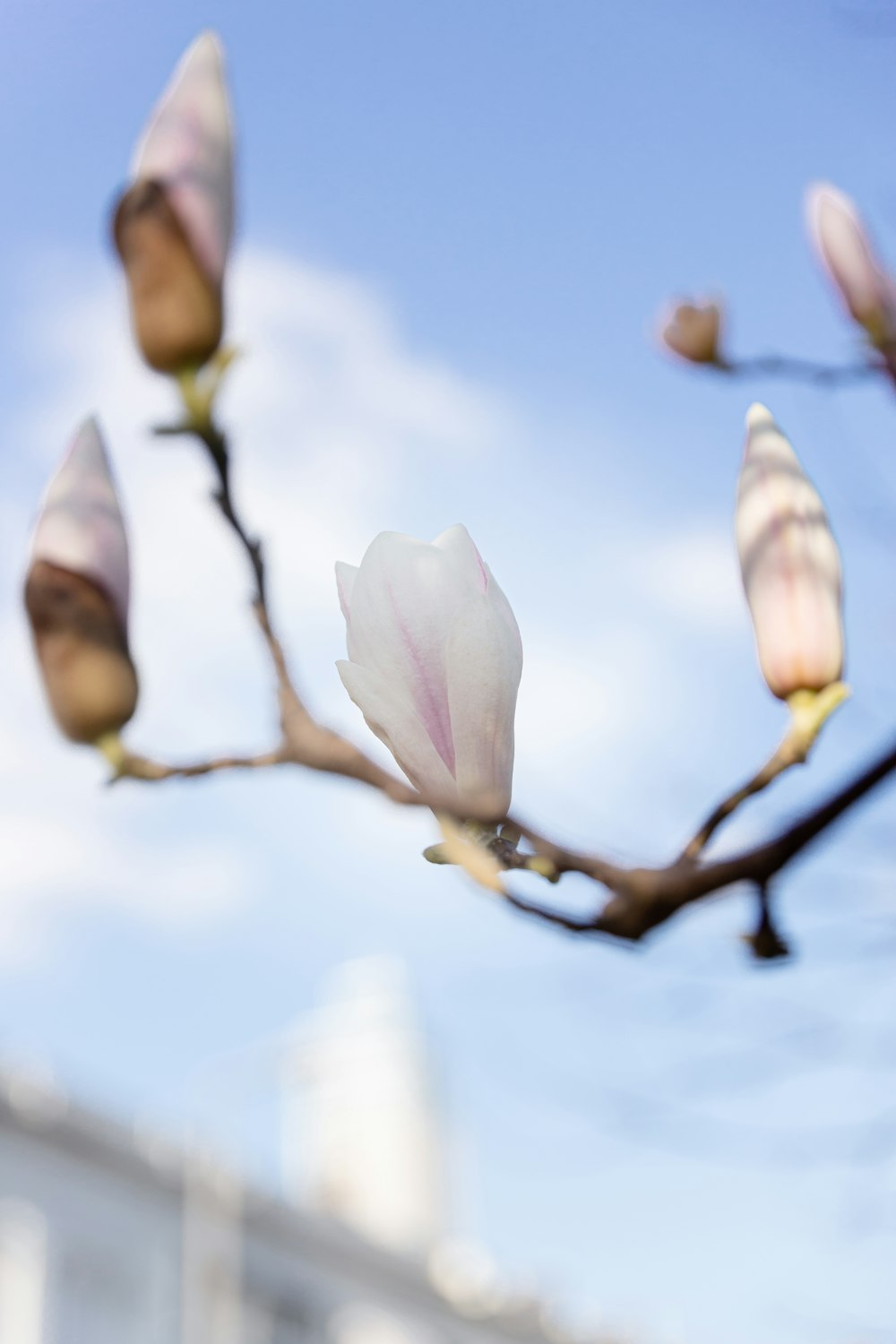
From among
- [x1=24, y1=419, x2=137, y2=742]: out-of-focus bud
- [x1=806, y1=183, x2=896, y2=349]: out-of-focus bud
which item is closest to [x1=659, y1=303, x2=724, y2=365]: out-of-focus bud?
[x1=806, y1=183, x2=896, y2=349]: out-of-focus bud

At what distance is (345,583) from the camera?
0.71 meters

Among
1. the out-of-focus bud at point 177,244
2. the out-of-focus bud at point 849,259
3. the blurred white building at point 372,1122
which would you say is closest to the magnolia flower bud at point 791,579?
the out-of-focus bud at point 177,244

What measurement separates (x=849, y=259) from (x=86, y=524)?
724 mm

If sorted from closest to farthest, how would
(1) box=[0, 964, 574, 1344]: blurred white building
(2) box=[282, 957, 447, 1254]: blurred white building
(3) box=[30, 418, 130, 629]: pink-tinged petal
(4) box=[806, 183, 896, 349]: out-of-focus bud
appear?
(3) box=[30, 418, 130, 629]: pink-tinged petal, (4) box=[806, 183, 896, 349]: out-of-focus bud, (1) box=[0, 964, 574, 1344]: blurred white building, (2) box=[282, 957, 447, 1254]: blurred white building

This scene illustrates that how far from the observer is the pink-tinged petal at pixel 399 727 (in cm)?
68

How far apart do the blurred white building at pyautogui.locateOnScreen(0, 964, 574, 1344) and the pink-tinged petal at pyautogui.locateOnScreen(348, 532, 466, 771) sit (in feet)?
41.2

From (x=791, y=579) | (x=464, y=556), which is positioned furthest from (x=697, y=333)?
(x=464, y=556)

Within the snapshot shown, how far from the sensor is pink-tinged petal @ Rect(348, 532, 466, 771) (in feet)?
2.24

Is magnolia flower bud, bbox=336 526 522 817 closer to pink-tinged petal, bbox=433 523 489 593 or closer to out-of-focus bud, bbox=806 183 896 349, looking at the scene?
pink-tinged petal, bbox=433 523 489 593

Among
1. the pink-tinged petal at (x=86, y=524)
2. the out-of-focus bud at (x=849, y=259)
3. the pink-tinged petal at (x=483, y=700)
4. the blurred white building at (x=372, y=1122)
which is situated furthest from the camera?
the blurred white building at (x=372, y=1122)

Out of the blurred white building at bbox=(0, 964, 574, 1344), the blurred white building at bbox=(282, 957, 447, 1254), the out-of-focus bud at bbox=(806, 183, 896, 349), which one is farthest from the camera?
the blurred white building at bbox=(282, 957, 447, 1254)

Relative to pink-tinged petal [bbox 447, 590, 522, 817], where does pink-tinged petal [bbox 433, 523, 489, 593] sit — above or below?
above

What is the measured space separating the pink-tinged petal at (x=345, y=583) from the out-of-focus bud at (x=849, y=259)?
675mm

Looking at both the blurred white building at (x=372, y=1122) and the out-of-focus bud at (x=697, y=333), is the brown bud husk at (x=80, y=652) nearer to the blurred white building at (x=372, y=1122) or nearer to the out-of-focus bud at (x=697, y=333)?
the out-of-focus bud at (x=697, y=333)
